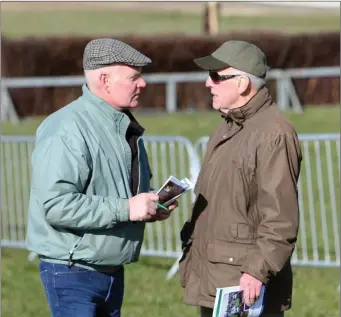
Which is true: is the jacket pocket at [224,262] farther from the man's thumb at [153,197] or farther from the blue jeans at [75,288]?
the blue jeans at [75,288]

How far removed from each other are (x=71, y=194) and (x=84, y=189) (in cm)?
11

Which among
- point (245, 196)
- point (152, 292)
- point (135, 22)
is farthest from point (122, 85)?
point (135, 22)

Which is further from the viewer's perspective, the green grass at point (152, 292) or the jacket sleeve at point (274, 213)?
the green grass at point (152, 292)

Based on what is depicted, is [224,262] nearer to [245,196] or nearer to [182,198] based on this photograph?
[245,196]

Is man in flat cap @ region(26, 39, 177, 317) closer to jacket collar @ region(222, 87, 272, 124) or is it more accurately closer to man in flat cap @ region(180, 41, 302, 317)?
man in flat cap @ region(180, 41, 302, 317)

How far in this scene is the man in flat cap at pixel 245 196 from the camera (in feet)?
14.6

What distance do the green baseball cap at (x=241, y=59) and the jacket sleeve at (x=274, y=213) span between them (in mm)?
382

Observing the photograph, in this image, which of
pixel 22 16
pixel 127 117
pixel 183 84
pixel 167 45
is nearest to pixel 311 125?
pixel 183 84

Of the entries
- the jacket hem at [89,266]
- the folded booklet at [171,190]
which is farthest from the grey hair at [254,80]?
the jacket hem at [89,266]

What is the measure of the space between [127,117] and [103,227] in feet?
1.87

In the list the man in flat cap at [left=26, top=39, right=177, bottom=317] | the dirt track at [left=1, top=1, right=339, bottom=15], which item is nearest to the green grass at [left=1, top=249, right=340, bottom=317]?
the man in flat cap at [left=26, top=39, right=177, bottom=317]

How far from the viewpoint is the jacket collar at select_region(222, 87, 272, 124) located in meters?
4.65

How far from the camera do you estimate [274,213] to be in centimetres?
444

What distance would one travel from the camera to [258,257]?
4438 mm
